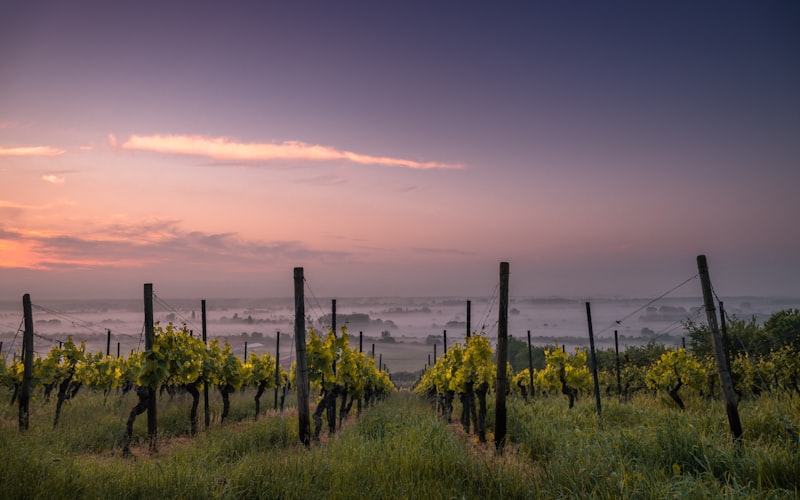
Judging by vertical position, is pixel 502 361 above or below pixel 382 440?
above

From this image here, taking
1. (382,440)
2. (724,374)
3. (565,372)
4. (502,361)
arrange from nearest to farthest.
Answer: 1. (724,374)
2. (382,440)
3. (502,361)
4. (565,372)

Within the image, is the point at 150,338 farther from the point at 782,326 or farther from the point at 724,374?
the point at 782,326

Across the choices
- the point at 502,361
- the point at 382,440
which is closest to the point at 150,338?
the point at 382,440

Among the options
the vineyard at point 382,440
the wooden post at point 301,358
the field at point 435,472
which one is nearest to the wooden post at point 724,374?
the vineyard at point 382,440

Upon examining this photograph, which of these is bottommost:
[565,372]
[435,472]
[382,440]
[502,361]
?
[565,372]

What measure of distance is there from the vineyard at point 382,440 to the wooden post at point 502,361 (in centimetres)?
5

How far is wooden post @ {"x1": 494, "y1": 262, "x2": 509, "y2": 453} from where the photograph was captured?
1044 cm

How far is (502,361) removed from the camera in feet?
35.3

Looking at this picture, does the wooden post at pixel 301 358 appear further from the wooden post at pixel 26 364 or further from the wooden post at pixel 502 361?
the wooden post at pixel 26 364

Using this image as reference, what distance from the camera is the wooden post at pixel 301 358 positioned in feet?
33.8

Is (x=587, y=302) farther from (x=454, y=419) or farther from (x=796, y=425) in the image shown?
(x=454, y=419)

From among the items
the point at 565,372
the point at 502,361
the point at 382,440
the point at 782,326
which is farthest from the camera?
the point at 782,326

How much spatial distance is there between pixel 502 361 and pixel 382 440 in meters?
3.50

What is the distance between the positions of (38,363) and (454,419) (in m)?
19.6
